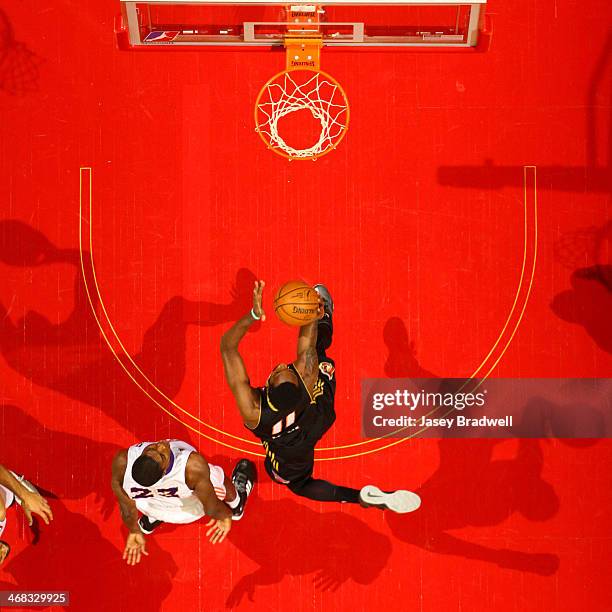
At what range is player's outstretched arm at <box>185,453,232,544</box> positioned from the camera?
566 centimetres

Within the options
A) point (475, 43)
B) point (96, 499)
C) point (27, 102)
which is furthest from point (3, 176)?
point (475, 43)

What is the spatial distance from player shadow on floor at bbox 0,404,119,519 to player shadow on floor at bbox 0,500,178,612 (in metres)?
0.22

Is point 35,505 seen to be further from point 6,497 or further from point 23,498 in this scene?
point 6,497

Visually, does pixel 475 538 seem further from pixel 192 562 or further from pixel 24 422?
pixel 24 422

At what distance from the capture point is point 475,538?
652 cm

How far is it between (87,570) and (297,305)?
3.25m

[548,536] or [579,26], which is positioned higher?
[579,26]

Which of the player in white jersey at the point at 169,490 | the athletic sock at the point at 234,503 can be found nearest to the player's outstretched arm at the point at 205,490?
the player in white jersey at the point at 169,490

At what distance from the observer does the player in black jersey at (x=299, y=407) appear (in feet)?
18.2

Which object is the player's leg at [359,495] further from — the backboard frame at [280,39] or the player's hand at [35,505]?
the backboard frame at [280,39]

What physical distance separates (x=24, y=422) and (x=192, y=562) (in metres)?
2.05

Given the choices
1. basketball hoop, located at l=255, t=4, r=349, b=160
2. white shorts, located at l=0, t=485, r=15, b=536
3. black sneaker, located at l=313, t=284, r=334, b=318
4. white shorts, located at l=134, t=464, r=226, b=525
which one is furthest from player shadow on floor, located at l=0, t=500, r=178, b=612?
basketball hoop, located at l=255, t=4, r=349, b=160

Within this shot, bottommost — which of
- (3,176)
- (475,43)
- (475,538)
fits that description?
(475,538)

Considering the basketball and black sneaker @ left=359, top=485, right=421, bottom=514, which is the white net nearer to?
the basketball
